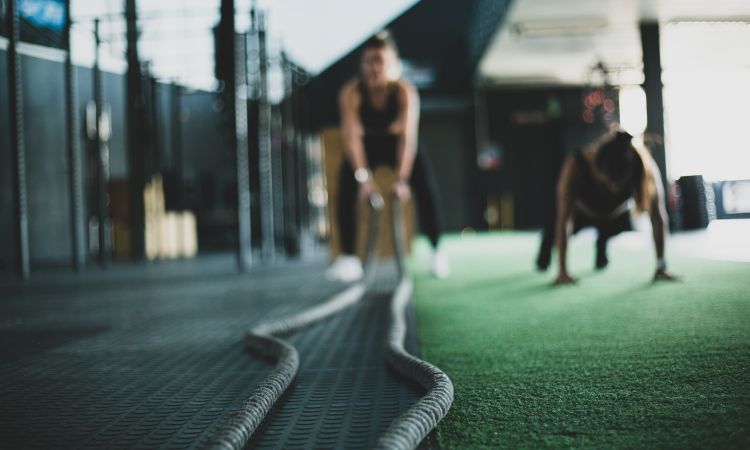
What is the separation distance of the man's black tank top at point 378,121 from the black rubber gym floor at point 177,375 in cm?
109

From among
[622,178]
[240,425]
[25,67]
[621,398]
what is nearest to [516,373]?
[621,398]

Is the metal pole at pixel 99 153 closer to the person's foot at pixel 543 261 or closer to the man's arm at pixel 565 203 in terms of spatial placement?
the person's foot at pixel 543 261

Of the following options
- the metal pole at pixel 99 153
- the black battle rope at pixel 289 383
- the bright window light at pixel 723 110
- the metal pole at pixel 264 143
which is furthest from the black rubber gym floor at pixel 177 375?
the metal pole at pixel 99 153

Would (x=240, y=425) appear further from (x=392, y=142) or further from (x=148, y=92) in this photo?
(x=148, y=92)

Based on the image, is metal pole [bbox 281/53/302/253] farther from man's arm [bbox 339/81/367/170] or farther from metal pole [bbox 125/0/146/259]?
man's arm [bbox 339/81/367/170]

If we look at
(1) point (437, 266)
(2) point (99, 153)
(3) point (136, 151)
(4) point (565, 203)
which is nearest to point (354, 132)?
(1) point (437, 266)

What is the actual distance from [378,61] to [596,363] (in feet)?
7.68

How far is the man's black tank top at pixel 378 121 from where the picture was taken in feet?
11.5

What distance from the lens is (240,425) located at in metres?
0.91

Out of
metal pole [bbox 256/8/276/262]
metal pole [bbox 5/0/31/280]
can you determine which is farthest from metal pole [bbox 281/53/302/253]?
metal pole [bbox 5/0/31/280]

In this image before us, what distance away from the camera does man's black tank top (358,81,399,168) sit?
3.51m

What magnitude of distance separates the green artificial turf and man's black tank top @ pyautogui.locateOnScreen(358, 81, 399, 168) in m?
1.21

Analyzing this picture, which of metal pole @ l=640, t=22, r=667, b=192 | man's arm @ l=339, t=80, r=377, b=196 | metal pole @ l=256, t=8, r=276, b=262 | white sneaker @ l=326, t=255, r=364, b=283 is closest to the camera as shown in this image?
man's arm @ l=339, t=80, r=377, b=196

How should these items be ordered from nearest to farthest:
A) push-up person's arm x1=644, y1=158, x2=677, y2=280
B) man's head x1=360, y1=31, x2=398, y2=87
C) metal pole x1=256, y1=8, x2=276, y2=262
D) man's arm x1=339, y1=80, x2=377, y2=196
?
push-up person's arm x1=644, y1=158, x2=677, y2=280
man's head x1=360, y1=31, x2=398, y2=87
man's arm x1=339, y1=80, x2=377, y2=196
metal pole x1=256, y1=8, x2=276, y2=262
